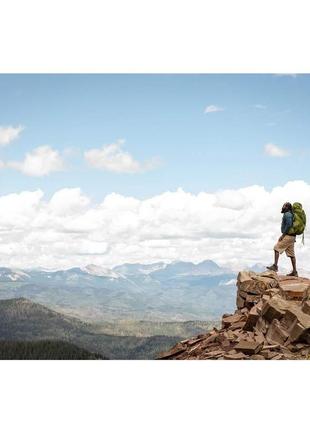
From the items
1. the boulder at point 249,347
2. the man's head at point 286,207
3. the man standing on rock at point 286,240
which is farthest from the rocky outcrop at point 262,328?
the man's head at point 286,207

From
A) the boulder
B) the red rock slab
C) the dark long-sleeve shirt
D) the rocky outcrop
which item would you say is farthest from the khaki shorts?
the boulder

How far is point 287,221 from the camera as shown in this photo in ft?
90.3

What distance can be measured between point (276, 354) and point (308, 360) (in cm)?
154

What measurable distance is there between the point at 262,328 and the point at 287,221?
7.06m

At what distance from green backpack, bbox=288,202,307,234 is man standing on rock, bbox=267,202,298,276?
194 mm

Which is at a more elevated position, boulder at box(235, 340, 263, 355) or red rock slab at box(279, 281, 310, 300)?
red rock slab at box(279, 281, 310, 300)

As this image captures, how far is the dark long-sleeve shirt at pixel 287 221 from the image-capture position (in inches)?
1077

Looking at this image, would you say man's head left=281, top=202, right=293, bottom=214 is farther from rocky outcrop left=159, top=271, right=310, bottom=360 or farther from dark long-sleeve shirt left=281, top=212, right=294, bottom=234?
rocky outcrop left=159, top=271, right=310, bottom=360

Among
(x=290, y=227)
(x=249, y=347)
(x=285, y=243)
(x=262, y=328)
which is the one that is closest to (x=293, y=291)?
(x=285, y=243)

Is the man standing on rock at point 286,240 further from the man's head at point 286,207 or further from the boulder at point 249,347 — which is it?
the boulder at point 249,347

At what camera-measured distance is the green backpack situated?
90.3 feet

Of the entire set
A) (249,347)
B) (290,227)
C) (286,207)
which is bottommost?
(249,347)

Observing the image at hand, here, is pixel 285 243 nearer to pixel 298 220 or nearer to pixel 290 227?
pixel 290 227
